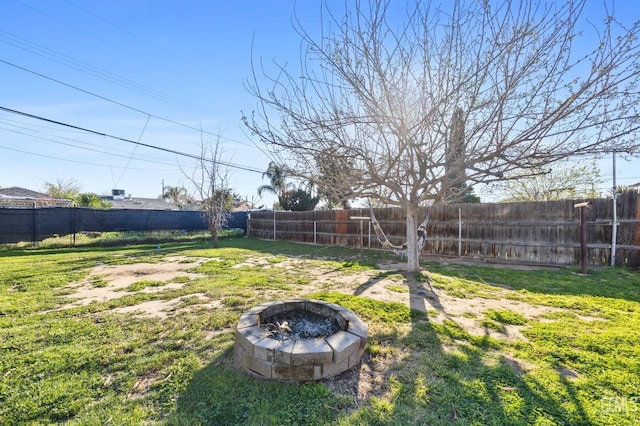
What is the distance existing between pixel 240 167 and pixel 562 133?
35.8 ft

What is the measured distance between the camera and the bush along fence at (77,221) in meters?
8.37

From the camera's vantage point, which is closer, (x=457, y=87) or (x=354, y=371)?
(x=354, y=371)

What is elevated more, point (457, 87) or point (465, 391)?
point (457, 87)

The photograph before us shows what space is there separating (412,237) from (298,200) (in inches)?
581

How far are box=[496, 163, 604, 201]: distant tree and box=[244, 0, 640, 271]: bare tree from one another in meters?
9.08

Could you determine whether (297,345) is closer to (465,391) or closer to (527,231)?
(465,391)

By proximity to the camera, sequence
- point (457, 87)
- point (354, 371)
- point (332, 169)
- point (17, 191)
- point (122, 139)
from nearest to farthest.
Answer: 1. point (354, 371)
2. point (457, 87)
3. point (332, 169)
4. point (122, 139)
5. point (17, 191)

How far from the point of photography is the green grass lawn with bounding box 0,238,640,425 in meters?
1.53

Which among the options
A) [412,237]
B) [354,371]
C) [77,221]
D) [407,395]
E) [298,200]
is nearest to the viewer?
[407,395]

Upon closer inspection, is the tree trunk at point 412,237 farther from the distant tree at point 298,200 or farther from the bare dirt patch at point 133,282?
the distant tree at point 298,200

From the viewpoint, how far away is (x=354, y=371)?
1963 millimetres

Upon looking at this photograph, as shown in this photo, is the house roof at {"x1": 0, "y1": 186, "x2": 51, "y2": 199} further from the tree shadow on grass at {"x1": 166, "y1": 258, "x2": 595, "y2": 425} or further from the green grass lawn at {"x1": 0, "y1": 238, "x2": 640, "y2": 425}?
the tree shadow on grass at {"x1": 166, "y1": 258, "x2": 595, "y2": 425}

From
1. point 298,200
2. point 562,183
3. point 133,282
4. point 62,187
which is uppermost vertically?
point 62,187

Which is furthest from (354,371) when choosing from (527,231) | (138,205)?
(138,205)
